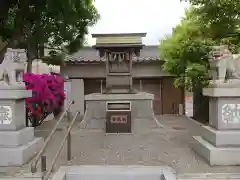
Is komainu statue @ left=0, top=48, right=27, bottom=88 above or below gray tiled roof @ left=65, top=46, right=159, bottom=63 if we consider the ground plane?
below

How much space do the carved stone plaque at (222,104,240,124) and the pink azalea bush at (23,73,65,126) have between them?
6.65 meters

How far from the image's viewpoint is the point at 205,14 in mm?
9930

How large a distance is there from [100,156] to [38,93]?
4937 mm

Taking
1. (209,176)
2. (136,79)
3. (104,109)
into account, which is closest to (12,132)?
(209,176)

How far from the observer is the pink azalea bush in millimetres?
11038

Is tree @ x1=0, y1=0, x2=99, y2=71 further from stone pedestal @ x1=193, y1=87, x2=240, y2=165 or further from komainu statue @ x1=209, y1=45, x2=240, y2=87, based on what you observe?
stone pedestal @ x1=193, y1=87, x2=240, y2=165

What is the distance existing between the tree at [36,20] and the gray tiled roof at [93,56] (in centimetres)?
667

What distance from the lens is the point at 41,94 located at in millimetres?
11352

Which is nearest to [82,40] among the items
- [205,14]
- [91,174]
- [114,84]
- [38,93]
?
[114,84]

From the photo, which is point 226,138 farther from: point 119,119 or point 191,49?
point 191,49

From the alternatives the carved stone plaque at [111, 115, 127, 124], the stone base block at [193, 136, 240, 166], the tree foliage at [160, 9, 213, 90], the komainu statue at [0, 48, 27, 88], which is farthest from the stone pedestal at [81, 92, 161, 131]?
the stone base block at [193, 136, 240, 166]

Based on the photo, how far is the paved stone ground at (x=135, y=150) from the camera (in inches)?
243

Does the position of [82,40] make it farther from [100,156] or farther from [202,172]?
[202,172]

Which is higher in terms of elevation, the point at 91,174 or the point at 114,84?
the point at 114,84
